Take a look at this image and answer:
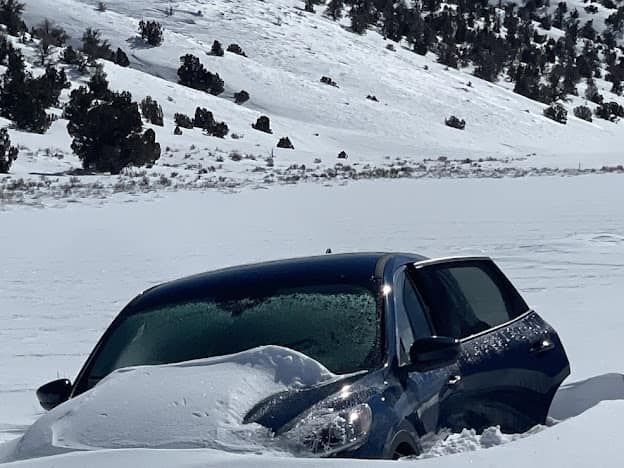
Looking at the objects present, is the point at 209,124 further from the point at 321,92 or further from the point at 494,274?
the point at 494,274

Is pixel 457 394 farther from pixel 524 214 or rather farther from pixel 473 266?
pixel 524 214

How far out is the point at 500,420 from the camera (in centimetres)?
496

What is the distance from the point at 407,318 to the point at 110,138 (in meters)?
28.1

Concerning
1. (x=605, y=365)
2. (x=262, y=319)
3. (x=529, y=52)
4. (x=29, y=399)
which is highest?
(x=529, y=52)

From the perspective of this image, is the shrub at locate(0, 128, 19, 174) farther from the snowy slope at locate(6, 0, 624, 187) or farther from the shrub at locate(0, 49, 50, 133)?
the snowy slope at locate(6, 0, 624, 187)

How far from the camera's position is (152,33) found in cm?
5772

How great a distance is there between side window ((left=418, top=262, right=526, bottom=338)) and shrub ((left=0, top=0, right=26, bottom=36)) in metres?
51.0

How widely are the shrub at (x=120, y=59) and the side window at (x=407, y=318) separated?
50122mm

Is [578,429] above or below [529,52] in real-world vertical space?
below

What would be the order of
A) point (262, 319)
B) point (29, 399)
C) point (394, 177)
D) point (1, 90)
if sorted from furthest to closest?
point (1, 90) → point (394, 177) → point (29, 399) → point (262, 319)

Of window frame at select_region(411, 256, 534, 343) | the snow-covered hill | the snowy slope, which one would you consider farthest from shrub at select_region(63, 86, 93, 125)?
window frame at select_region(411, 256, 534, 343)

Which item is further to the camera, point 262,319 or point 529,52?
point 529,52

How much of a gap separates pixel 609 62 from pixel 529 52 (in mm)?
13211

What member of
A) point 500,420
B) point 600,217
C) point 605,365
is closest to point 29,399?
point 500,420
